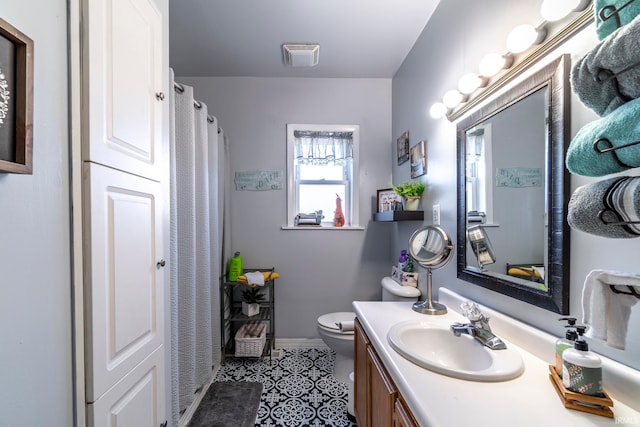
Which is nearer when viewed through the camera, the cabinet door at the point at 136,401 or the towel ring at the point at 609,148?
the towel ring at the point at 609,148

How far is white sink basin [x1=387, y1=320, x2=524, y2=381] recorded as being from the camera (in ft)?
2.45

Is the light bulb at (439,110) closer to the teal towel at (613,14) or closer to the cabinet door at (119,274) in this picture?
the teal towel at (613,14)

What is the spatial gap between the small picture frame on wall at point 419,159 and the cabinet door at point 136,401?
1.74m

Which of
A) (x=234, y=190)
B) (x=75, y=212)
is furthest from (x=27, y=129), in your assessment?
(x=234, y=190)

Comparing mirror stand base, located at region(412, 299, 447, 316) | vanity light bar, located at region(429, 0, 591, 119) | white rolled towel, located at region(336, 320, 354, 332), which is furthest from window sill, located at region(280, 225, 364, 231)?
vanity light bar, located at region(429, 0, 591, 119)

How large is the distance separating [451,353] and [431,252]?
0.49 metres

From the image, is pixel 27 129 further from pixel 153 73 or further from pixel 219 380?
pixel 219 380

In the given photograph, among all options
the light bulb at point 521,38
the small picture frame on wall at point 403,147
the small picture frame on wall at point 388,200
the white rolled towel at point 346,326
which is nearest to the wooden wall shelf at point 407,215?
the small picture frame on wall at point 388,200

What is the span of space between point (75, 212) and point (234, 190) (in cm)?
176

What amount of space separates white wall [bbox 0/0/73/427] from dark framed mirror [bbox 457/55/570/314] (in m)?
1.41

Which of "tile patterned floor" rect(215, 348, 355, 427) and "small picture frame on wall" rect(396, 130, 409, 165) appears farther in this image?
"small picture frame on wall" rect(396, 130, 409, 165)

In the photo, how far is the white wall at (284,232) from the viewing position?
8.10 ft

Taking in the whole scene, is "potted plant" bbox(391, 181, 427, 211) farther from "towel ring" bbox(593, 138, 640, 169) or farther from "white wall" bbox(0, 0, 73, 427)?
"white wall" bbox(0, 0, 73, 427)

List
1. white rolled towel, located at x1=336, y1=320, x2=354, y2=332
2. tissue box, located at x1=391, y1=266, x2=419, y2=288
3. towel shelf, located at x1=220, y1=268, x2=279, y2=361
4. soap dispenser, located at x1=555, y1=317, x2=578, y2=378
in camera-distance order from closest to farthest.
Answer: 1. soap dispenser, located at x1=555, y1=317, x2=578, y2=378
2. white rolled towel, located at x1=336, y1=320, x2=354, y2=332
3. tissue box, located at x1=391, y1=266, x2=419, y2=288
4. towel shelf, located at x1=220, y1=268, x2=279, y2=361
